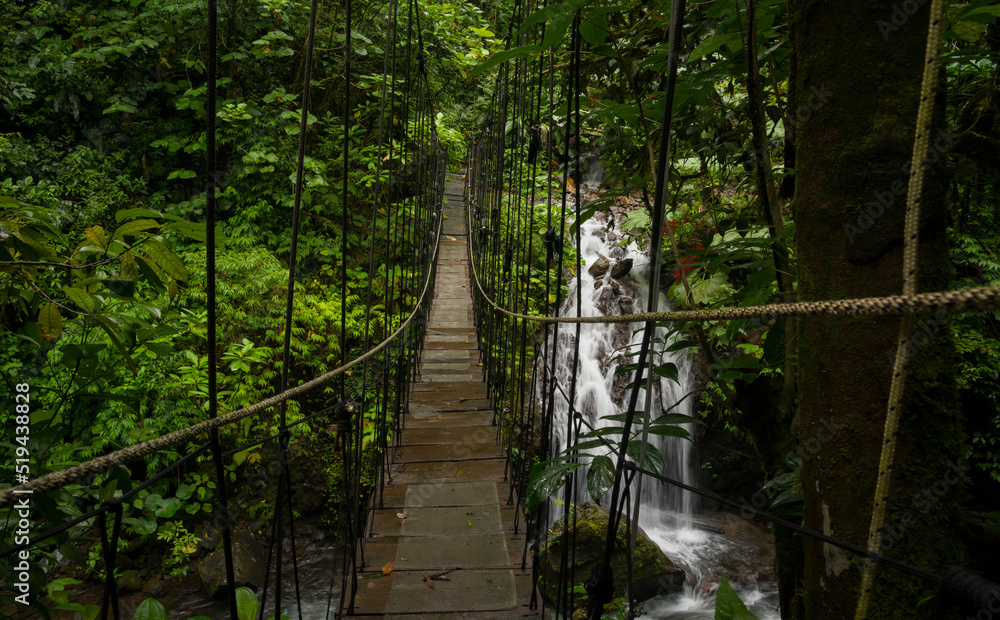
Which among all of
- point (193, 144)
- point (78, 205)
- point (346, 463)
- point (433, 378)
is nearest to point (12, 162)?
point (78, 205)

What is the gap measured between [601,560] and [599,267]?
2.83 meters

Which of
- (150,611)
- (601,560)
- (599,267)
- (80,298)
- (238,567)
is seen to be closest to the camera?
(150,611)

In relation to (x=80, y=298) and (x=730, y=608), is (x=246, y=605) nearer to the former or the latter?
(x=80, y=298)

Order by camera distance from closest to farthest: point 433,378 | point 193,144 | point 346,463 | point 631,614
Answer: point 631,614 < point 346,463 < point 433,378 < point 193,144

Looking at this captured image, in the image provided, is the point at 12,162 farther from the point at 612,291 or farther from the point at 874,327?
the point at 874,327

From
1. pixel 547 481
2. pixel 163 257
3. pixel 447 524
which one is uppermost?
pixel 163 257

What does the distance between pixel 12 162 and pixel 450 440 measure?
3.71 m

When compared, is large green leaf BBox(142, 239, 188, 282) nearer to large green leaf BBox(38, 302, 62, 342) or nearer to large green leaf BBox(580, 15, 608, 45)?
large green leaf BBox(38, 302, 62, 342)

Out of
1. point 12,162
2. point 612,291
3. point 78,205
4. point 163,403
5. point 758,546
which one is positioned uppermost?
point 12,162

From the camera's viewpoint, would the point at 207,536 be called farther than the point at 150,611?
Yes

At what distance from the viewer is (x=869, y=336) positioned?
465 millimetres

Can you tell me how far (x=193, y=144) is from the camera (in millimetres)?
4121

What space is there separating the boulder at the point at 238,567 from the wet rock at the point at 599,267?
3394 mm

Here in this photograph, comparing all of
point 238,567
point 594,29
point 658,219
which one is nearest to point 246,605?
point 658,219
